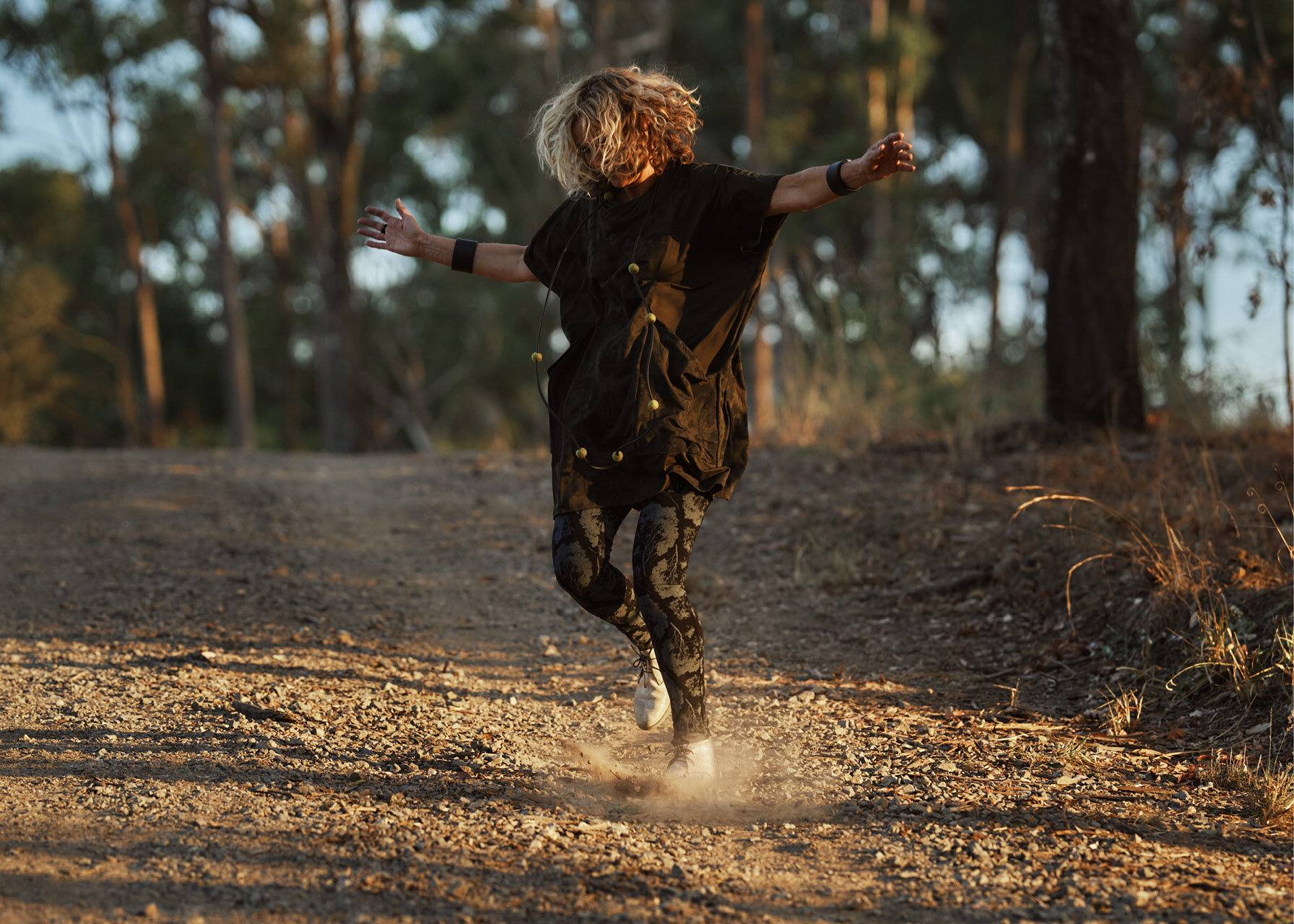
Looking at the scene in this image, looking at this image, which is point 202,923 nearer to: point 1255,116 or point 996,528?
point 996,528

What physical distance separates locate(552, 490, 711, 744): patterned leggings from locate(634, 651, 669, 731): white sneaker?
0.29 metres

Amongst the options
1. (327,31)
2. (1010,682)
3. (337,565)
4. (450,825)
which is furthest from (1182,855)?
(327,31)

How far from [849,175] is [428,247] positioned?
4.72 ft

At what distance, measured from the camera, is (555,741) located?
3.58m

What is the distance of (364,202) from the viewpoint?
2956 centimetres

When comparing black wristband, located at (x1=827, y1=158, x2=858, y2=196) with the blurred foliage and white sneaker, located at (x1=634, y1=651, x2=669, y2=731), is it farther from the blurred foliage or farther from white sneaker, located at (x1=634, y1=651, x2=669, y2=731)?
the blurred foliage

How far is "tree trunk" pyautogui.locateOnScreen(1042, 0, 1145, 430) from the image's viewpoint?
6.64 m

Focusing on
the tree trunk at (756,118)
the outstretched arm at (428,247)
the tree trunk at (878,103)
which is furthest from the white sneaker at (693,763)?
the tree trunk at (878,103)

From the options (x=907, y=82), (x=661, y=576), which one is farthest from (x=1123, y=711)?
(x=907, y=82)

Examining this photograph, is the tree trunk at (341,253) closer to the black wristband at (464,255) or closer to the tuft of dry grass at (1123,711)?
the black wristband at (464,255)

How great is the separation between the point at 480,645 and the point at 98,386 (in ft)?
89.9

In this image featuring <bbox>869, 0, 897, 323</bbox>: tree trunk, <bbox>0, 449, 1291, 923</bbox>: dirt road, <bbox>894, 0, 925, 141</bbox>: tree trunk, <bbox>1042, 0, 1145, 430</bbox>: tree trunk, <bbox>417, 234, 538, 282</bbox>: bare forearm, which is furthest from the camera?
<bbox>894, 0, 925, 141</bbox>: tree trunk

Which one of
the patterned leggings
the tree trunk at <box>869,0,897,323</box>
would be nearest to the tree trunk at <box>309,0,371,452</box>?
the tree trunk at <box>869,0,897,323</box>

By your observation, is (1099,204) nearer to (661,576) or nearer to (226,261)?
(661,576)
